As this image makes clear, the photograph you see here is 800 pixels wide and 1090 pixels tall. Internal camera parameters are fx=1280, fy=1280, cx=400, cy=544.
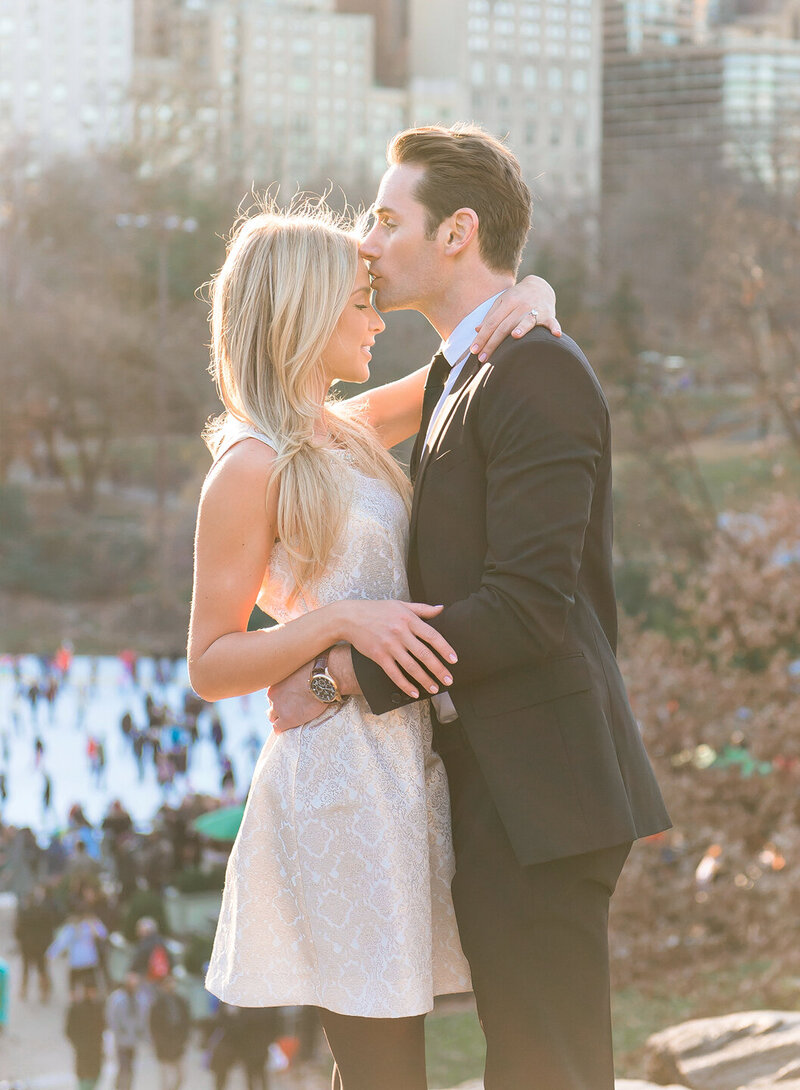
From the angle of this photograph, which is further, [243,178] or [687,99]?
[687,99]

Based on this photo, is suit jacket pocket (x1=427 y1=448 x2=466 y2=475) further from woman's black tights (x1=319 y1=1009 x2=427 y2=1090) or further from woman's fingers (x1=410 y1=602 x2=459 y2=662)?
woman's black tights (x1=319 y1=1009 x2=427 y2=1090)

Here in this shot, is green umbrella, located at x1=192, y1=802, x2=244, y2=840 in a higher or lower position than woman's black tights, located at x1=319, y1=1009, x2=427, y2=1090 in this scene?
lower

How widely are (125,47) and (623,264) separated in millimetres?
9509

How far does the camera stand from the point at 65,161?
1984cm

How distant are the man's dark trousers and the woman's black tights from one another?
97 mm

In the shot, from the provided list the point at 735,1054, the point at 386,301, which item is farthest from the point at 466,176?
the point at 735,1054

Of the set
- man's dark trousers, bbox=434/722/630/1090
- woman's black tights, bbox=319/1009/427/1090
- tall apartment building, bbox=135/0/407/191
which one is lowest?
woman's black tights, bbox=319/1009/427/1090

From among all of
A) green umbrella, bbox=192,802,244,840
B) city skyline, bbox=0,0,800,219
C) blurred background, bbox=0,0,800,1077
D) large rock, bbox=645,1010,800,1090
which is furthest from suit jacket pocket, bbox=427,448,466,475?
city skyline, bbox=0,0,800,219

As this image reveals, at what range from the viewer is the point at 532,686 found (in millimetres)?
1574

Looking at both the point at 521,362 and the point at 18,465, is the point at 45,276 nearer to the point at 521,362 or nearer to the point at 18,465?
the point at 18,465

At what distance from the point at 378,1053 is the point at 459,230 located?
1.08 m

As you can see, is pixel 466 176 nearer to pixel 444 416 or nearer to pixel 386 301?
pixel 386 301

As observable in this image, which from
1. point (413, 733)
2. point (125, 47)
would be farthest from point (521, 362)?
point (125, 47)

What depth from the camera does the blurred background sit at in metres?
9.80
